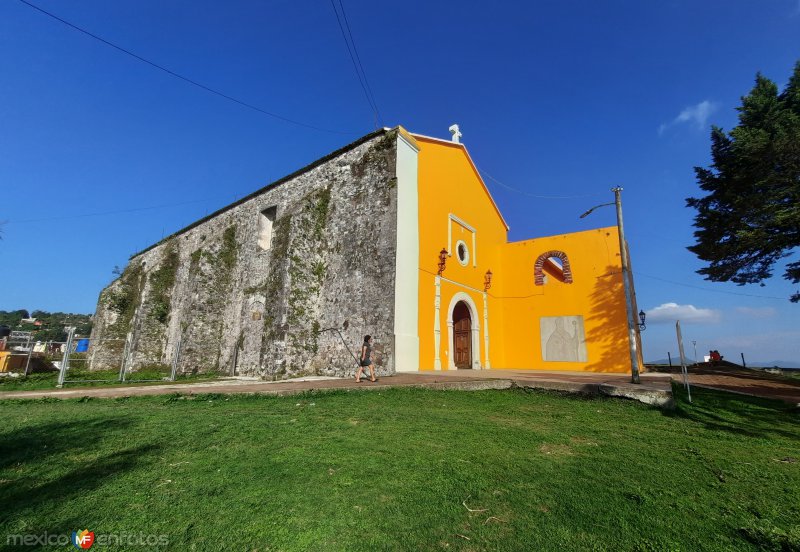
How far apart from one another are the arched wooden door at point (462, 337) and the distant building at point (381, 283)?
2.6 inches

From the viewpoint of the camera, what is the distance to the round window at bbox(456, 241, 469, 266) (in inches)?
613

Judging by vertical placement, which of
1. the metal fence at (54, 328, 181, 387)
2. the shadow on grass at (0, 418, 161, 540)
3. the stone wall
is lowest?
the shadow on grass at (0, 418, 161, 540)

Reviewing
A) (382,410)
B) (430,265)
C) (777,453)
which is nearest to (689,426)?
(777,453)

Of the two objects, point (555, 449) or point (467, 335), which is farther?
point (467, 335)

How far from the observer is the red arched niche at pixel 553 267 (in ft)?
53.3

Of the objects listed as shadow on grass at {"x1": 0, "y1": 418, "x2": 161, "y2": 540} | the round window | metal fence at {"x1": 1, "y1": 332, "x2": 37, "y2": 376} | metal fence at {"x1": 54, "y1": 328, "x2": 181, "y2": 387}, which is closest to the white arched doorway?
the round window

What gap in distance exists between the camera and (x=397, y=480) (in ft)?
9.73

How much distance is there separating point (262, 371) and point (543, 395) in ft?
26.7

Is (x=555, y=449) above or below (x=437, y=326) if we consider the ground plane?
below

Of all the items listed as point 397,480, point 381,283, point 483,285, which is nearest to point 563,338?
point 483,285

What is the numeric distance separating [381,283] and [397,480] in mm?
8855

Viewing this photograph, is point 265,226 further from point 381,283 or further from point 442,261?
point 442,261

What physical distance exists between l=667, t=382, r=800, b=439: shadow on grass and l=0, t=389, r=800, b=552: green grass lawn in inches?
4.2

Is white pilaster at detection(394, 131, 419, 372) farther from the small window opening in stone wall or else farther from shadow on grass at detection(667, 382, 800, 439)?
the small window opening in stone wall
